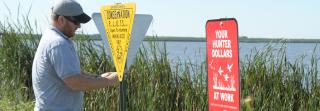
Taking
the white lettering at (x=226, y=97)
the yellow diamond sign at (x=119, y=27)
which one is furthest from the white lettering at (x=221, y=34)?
the yellow diamond sign at (x=119, y=27)

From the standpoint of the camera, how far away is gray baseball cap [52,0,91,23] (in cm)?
Result: 375

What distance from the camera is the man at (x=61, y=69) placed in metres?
3.64

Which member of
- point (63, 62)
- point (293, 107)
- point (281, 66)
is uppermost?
point (63, 62)

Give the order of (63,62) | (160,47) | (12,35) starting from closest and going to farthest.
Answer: (63,62)
(160,47)
(12,35)

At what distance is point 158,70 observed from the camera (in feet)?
22.7

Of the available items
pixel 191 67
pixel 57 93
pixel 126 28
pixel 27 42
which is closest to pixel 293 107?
pixel 191 67

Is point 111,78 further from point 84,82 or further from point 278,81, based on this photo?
point 278,81

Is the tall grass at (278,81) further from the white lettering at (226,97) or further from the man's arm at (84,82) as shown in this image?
the man's arm at (84,82)

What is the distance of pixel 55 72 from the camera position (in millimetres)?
3742

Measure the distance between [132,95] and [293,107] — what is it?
1.76 m

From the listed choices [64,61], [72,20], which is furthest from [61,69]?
[72,20]

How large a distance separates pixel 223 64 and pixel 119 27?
0.90 meters

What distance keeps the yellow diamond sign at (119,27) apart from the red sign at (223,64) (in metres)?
0.59

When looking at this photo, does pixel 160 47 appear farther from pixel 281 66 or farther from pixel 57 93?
pixel 57 93
